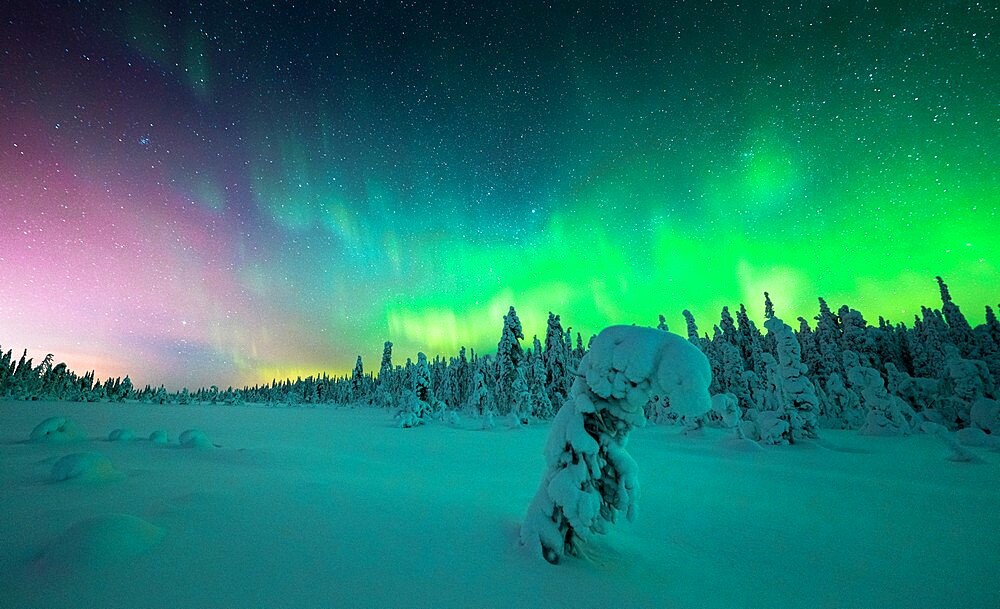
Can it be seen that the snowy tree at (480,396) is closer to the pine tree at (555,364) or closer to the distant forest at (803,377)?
the distant forest at (803,377)

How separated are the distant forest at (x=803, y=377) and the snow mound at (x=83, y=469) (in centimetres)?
1196

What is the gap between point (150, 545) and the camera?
383cm

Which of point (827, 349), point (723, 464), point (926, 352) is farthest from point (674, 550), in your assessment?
point (926, 352)

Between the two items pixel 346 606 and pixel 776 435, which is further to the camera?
pixel 776 435

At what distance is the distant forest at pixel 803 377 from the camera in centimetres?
1922

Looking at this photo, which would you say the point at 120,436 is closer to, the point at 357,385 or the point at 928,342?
the point at 928,342

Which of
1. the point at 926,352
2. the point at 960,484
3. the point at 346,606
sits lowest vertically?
the point at 960,484

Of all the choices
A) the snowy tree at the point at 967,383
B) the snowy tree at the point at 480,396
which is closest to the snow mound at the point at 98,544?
the snowy tree at the point at 967,383

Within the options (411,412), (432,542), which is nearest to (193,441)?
(432,542)

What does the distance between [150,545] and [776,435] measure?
2226 centimetres

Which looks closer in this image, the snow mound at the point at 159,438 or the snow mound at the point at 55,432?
the snow mound at the point at 55,432

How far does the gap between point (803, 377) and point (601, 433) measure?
20.4 metres

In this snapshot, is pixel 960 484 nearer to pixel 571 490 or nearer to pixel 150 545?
pixel 571 490

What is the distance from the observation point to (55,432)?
11.6 meters
